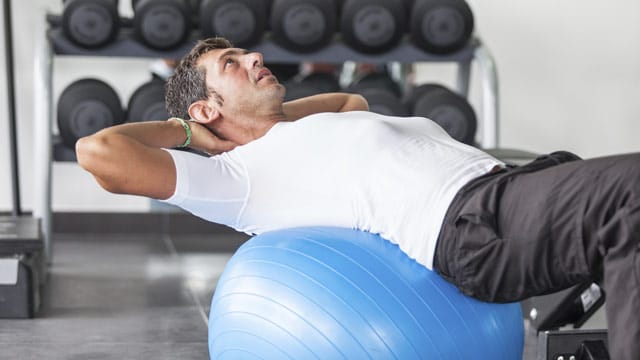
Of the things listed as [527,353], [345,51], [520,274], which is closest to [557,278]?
[520,274]

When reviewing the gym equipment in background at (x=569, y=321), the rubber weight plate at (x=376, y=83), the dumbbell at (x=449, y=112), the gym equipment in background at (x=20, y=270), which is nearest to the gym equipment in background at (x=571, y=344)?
the gym equipment in background at (x=569, y=321)

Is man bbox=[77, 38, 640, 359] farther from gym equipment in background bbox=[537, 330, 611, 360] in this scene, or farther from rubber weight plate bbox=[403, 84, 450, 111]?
rubber weight plate bbox=[403, 84, 450, 111]

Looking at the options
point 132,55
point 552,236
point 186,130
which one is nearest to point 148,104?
point 132,55

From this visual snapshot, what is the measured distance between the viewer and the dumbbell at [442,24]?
13.4ft

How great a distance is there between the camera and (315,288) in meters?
1.93

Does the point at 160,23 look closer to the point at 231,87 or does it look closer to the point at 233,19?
the point at 233,19

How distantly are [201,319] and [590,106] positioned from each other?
2.51 m

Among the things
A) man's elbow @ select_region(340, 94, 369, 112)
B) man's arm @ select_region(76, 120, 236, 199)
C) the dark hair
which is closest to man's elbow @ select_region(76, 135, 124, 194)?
man's arm @ select_region(76, 120, 236, 199)

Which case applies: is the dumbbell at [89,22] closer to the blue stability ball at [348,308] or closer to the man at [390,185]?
the man at [390,185]

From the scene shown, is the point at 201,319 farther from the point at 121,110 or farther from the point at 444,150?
the point at 444,150

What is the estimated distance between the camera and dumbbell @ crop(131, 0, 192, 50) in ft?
12.9

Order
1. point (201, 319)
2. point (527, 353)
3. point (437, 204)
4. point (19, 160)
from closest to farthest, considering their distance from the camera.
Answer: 1. point (437, 204)
2. point (527, 353)
3. point (201, 319)
4. point (19, 160)

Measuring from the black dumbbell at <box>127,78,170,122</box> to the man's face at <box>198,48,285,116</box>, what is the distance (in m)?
1.67

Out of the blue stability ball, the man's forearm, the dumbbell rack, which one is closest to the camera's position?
the blue stability ball
